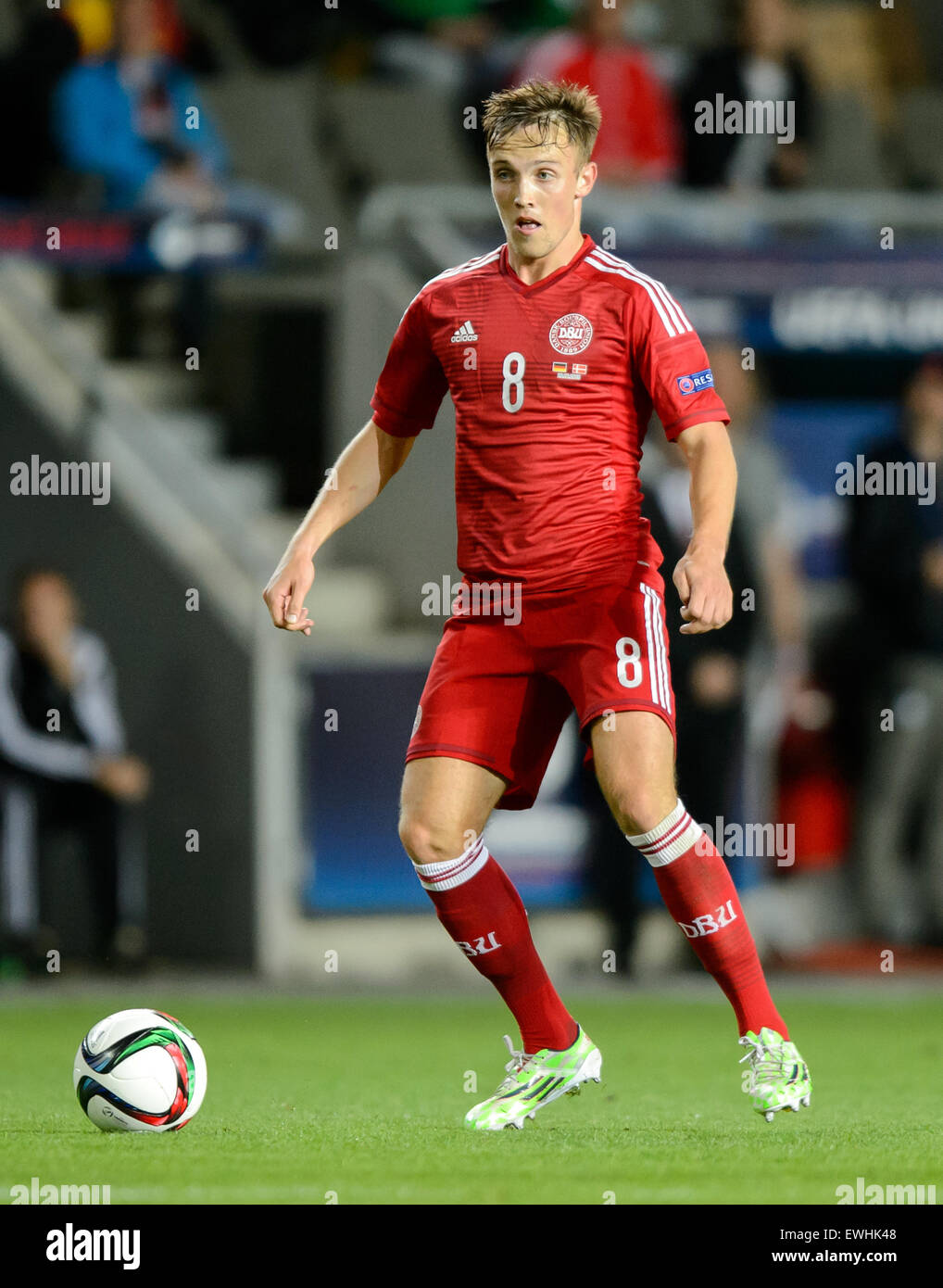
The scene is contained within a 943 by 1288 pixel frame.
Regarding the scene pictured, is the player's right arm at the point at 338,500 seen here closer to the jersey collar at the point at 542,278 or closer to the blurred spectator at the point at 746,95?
the jersey collar at the point at 542,278

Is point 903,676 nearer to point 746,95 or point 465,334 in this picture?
point 746,95

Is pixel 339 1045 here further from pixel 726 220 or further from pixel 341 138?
pixel 341 138

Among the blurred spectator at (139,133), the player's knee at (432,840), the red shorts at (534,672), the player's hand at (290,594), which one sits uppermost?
the blurred spectator at (139,133)

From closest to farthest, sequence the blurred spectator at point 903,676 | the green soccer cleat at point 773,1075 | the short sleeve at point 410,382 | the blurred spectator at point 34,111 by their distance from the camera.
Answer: the green soccer cleat at point 773,1075 → the short sleeve at point 410,382 → the blurred spectator at point 903,676 → the blurred spectator at point 34,111

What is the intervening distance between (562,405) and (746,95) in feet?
24.1

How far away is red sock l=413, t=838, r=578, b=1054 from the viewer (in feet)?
20.2

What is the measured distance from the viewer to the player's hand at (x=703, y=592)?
565 centimetres

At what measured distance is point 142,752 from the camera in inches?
473

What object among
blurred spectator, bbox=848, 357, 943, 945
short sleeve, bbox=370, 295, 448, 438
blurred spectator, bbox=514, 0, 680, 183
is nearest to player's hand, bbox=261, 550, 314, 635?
short sleeve, bbox=370, 295, 448, 438

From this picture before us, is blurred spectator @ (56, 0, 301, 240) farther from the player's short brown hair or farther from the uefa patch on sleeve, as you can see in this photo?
the uefa patch on sleeve

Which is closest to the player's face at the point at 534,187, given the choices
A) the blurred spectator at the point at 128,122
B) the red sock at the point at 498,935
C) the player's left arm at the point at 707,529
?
the player's left arm at the point at 707,529

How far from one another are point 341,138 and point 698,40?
298cm

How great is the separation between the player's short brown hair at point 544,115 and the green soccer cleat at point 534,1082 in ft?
7.35
